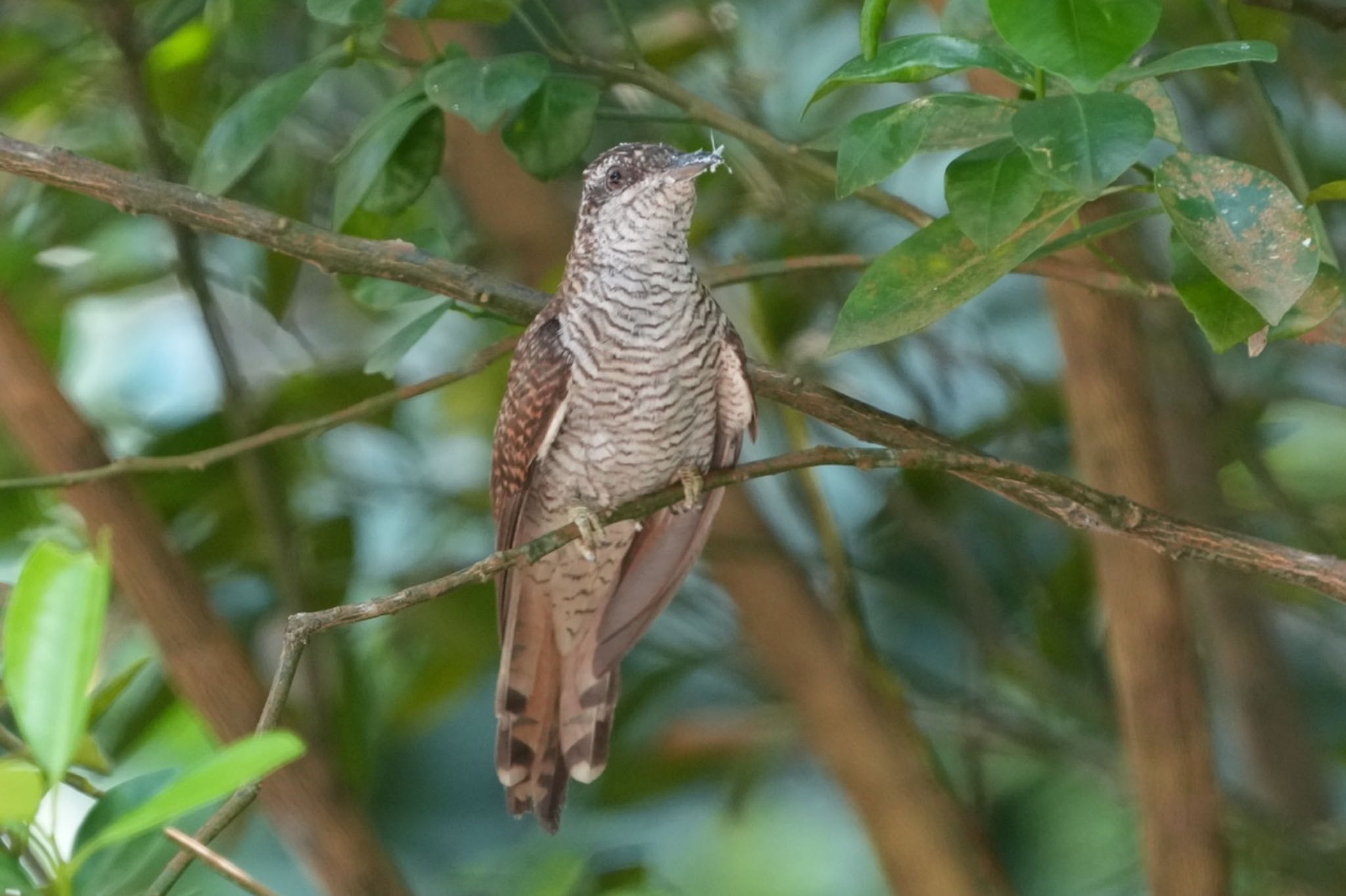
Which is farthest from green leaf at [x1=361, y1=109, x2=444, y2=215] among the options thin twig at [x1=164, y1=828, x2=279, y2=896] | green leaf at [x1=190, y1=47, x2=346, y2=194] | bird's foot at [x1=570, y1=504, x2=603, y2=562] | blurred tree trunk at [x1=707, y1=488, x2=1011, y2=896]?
blurred tree trunk at [x1=707, y1=488, x2=1011, y2=896]

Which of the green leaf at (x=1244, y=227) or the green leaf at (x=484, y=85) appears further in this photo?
the green leaf at (x=484, y=85)

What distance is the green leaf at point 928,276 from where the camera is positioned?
113 cm

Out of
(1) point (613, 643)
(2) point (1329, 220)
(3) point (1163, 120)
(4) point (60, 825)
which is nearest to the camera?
(3) point (1163, 120)

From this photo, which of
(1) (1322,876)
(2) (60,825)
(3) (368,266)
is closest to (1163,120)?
(3) (368,266)

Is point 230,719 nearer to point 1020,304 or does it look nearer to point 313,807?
point 313,807

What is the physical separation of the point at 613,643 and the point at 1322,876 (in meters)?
1.00

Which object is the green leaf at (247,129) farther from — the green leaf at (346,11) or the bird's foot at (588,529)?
the bird's foot at (588,529)

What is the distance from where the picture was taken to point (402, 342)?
4.73ft

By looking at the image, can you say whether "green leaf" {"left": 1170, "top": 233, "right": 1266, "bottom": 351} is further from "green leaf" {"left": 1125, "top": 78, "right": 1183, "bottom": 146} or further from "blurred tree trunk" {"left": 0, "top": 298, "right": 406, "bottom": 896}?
"blurred tree trunk" {"left": 0, "top": 298, "right": 406, "bottom": 896}

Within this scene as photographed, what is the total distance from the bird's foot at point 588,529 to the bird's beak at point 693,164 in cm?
39

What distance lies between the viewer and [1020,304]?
2.84 meters

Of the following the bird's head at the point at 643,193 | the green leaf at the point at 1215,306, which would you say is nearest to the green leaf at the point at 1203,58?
the green leaf at the point at 1215,306

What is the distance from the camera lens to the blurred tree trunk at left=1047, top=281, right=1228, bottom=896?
1747 millimetres

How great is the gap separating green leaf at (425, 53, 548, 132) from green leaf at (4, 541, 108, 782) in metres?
0.71
